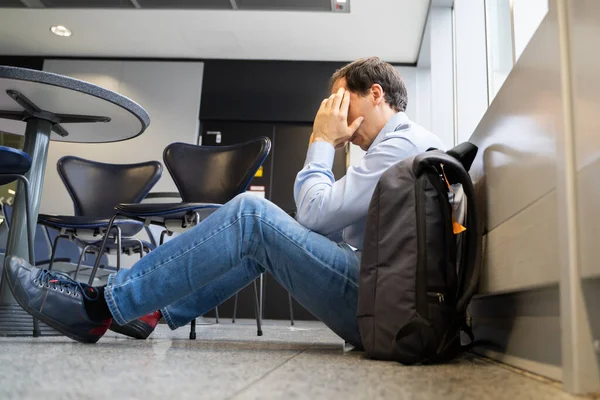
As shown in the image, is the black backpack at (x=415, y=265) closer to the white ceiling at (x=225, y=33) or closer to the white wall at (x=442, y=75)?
the white wall at (x=442, y=75)

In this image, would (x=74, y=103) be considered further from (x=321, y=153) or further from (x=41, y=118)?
(x=321, y=153)

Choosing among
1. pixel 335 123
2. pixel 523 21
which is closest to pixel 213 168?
pixel 335 123

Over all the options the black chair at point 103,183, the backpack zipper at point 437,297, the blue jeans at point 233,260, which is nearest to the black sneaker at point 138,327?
the blue jeans at point 233,260

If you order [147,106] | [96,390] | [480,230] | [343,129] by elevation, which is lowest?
[96,390]

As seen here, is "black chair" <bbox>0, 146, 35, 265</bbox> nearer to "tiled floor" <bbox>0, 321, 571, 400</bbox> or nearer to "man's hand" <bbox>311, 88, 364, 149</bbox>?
"tiled floor" <bbox>0, 321, 571, 400</bbox>

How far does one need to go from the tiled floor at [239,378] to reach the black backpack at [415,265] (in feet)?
0.18

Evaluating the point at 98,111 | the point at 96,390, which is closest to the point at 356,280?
the point at 96,390

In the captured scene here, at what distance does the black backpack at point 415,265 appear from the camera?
1.06 meters

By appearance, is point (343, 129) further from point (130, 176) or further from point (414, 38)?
point (414, 38)

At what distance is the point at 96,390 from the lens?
0.67m

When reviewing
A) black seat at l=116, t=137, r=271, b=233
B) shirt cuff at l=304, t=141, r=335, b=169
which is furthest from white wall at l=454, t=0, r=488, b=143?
shirt cuff at l=304, t=141, r=335, b=169

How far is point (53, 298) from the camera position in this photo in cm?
132

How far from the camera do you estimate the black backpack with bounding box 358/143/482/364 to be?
3.48ft

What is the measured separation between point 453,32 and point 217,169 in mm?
2272
